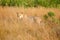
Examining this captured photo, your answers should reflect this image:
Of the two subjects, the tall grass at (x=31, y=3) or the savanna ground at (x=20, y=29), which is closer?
the savanna ground at (x=20, y=29)

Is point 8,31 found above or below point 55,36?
above

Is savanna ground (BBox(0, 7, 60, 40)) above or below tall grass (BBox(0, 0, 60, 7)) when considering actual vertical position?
above

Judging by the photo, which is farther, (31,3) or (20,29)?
(31,3)

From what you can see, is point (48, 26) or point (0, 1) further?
point (0, 1)

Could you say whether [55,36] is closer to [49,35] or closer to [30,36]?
[49,35]

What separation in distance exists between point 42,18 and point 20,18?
1251 millimetres

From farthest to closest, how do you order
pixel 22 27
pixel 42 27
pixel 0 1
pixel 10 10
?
pixel 0 1
pixel 10 10
pixel 42 27
pixel 22 27

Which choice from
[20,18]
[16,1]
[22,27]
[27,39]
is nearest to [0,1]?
[16,1]

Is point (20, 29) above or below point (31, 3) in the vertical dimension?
above

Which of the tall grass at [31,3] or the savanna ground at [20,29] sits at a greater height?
the savanna ground at [20,29]

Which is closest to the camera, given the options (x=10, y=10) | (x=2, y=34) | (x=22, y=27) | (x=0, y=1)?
(x=2, y=34)

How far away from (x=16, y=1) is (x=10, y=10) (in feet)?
9.04

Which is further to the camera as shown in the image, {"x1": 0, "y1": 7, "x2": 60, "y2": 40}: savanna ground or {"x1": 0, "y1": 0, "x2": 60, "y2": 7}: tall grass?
{"x1": 0, "y1": 0, "x2": 60, "y2": 7}: tall grass

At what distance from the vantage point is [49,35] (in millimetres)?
8797
